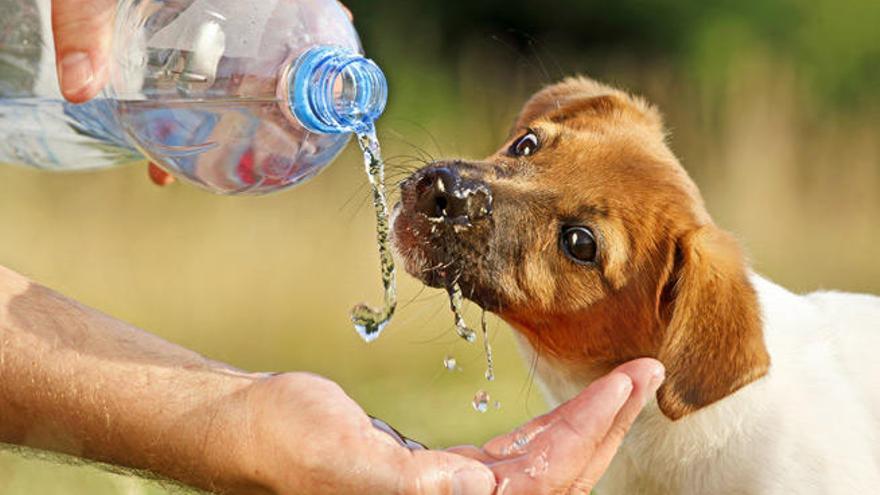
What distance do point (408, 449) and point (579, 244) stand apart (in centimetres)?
82

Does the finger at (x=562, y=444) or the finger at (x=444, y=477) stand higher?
the finger at (x=562, y=444)

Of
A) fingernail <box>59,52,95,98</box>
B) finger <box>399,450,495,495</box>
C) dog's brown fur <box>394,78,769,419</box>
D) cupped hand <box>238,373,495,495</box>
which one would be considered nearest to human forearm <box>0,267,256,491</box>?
cupped hand <box>238,373,495,495</box>

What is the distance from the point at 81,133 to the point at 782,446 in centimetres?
195

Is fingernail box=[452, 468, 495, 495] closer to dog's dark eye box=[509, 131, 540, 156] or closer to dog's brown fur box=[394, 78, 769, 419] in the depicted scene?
dog's brown fur box=[394, 78, 769, 419]

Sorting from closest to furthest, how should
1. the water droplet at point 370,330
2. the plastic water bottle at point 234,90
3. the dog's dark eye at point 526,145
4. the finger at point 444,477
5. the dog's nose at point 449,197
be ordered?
1. the finger at point 444,477
2. the plastic water bottle at point 234,90
3. the dog's nose at point 449,197
4. the water droplet at point 370,330
5. the dog's dark eye at point 526,145

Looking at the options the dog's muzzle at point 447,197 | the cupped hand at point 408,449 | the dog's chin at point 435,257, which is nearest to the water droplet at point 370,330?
the dog's chin at point 435,257

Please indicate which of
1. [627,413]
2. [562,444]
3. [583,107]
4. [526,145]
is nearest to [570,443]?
[562,444]

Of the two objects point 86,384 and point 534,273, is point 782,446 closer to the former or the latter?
point 534,273

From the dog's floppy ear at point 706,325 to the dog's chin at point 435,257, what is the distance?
425mm

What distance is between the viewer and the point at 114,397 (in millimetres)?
3375

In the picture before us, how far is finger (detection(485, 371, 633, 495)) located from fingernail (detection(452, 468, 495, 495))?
5 centimetres

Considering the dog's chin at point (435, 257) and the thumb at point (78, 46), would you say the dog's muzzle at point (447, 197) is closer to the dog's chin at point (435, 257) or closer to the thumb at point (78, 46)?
the dog's chin at point (435, 257)

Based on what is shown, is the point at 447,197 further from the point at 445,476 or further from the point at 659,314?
the point at 445,476

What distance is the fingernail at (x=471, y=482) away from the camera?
3094 millimetres
